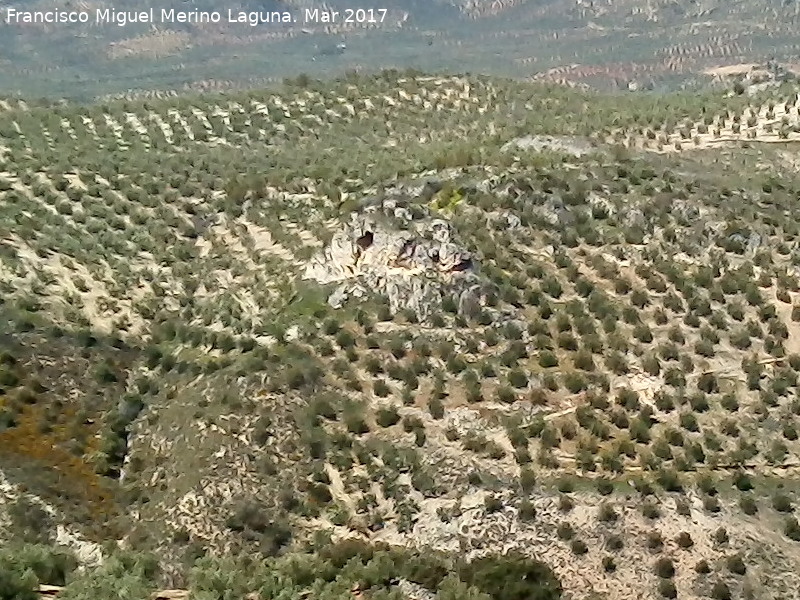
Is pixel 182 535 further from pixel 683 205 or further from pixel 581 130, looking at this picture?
pixel 581 130

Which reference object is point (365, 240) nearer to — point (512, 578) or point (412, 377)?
point (412, 377)

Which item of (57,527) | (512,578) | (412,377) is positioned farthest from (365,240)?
(512,578)

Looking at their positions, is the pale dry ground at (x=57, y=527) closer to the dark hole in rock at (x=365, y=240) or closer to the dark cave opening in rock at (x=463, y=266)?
the dark hole in rock at (x=365, y=240)

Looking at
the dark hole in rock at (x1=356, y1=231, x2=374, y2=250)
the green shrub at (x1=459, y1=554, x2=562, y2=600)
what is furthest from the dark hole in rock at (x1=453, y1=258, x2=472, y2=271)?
the green shrub at (x1=459, y1=554, x2=562, y2=600)

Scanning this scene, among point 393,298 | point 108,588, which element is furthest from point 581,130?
point 108,588

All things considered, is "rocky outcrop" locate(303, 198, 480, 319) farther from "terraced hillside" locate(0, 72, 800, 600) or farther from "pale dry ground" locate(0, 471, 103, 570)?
"pale dry ground" locate(0, 471, 103, 570)
